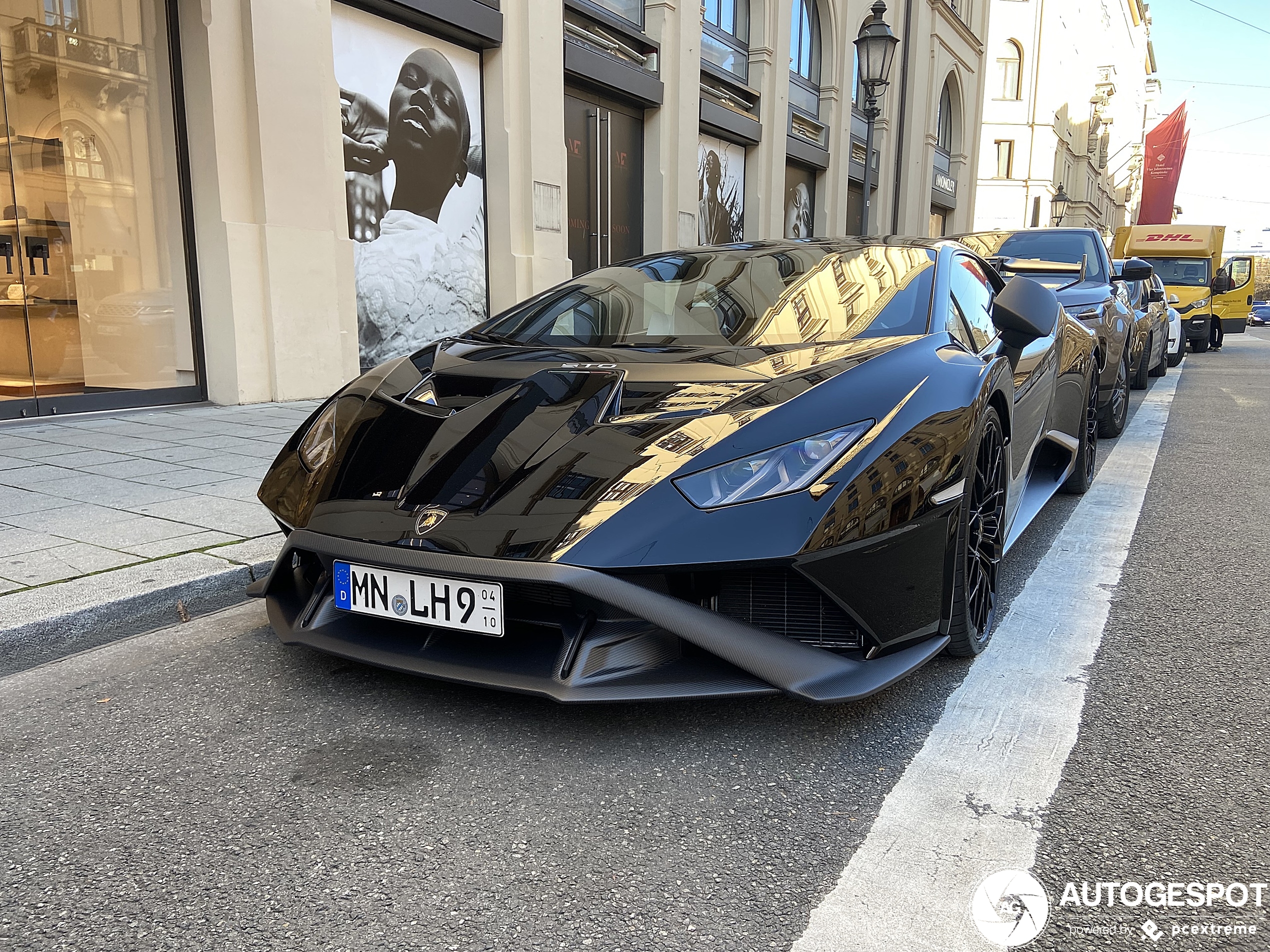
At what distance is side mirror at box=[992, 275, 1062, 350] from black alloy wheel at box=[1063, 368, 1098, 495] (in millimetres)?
1848

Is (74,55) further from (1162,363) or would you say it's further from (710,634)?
(1162,363)

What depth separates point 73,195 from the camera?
7.57 metres

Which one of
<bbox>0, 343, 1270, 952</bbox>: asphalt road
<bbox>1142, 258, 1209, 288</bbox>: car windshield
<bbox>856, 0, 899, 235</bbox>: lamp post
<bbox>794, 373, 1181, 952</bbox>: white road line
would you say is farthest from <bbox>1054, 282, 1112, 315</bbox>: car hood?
<bbox>1142, 258, 1209, 288</bbox>: car windshield

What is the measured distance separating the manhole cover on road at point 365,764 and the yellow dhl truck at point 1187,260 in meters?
20.9

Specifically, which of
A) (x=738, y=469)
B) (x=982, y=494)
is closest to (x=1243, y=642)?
(x=982, y=494)

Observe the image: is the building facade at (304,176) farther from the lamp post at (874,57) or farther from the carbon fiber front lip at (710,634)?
the carbon fiber front lip at (710,634)

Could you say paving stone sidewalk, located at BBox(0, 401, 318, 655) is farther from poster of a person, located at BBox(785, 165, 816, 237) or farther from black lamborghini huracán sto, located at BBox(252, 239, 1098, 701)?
poster of a person, located at BBox(785, 165, 816, 237)

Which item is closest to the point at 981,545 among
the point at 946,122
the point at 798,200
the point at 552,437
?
the point at 552,437

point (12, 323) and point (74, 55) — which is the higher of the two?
Answer: point (74, 55)

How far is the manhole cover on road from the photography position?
82.5 inches

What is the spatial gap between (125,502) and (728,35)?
45.3 ft

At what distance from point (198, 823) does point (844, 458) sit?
5.10 ft

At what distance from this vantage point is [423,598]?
221 cm

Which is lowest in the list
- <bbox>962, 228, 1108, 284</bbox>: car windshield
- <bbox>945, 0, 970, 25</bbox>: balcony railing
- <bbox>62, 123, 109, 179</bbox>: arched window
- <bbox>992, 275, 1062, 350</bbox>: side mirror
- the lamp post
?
<bbox>992, 275, 1062, 350</bbox>: side mirror
